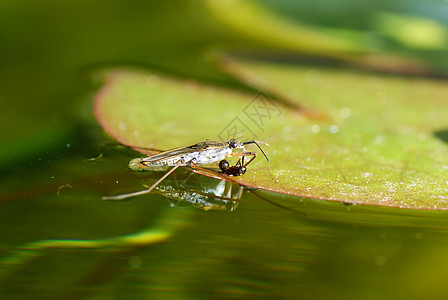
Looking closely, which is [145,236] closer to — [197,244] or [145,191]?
[197,244]

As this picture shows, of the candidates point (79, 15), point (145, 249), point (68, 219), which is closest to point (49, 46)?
point (79, 15)

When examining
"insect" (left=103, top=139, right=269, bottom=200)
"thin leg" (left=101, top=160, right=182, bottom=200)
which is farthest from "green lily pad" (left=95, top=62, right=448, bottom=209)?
"thin leg" (left=101, top=160, right=182, bottom=200)

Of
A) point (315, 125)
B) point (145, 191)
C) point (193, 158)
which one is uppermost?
point (315, 125)

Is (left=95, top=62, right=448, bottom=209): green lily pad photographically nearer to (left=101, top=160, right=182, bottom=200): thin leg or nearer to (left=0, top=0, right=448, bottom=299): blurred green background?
(left=0, top=0, right=448, bottom=299): blurred green background

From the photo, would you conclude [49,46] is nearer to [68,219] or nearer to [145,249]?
[68,219]

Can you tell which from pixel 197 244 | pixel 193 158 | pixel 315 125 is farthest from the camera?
pixel 315 125

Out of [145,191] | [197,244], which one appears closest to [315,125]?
[145,191]
